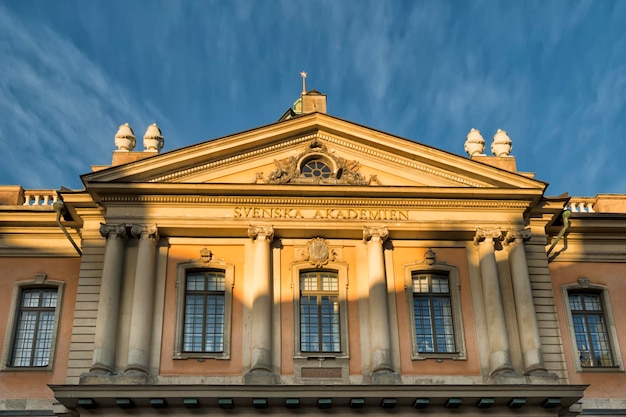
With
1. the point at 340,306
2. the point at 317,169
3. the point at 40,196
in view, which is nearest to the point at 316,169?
the point at 317,169

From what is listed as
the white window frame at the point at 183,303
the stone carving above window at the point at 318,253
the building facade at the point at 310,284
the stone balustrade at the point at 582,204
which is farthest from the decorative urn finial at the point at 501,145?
the white window frame at the point at 183,303

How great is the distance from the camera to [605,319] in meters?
24.6

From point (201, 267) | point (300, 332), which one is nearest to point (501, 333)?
point (300, 332)

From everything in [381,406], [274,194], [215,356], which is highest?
[274,194]

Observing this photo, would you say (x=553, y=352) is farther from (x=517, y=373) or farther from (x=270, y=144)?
(x=270, y=144)

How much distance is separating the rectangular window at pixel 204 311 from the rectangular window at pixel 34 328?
399cm

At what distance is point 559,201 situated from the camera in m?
24.5

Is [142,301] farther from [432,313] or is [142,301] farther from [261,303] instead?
[432,313]

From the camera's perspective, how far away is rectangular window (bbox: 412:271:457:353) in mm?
22469

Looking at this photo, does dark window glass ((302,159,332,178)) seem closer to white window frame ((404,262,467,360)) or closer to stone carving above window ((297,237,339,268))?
stone carving above window ((297,237,339,268))

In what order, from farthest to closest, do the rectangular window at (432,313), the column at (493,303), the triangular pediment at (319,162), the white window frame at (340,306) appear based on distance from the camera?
1. the triangular pediment at (319,162)
2. the rectangular window at (432,313)
3. the white window frame at (340,306)
4. the column at (493,303)

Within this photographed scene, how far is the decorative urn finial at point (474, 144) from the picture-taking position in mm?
25312

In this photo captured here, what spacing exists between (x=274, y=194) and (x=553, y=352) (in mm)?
8486

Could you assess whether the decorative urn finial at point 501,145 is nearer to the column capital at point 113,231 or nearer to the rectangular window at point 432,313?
the rectangular window at point 432,313
